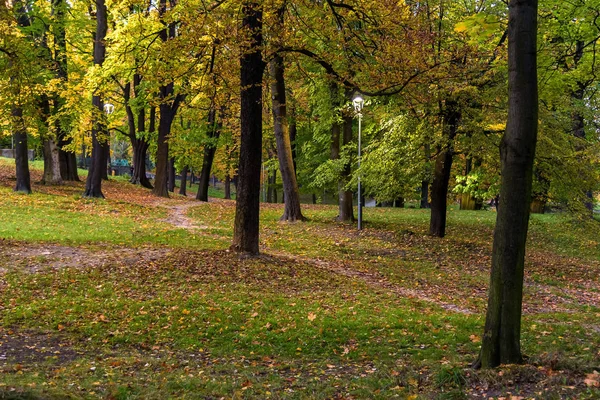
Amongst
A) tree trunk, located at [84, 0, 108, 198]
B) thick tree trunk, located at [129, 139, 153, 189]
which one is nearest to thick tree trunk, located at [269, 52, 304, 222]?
tree trunk, located at [84, 0, 108, 198]

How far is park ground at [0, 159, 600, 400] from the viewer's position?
518 cm

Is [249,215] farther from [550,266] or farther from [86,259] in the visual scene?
[550,266]

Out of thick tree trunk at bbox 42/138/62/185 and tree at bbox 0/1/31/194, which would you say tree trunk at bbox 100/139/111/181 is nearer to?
thick tree trunk at bbox 42/138/62/185

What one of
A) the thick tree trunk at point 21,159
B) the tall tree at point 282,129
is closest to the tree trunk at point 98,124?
the thick tree trunk at point 21,159

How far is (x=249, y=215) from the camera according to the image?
11469 millimetres

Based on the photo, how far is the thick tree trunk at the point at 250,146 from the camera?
35.9ft

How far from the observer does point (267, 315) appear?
828cm

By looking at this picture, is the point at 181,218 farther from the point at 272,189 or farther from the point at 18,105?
the point at 272,189

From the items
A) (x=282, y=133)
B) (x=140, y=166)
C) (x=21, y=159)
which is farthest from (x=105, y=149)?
(x=282, y=133)

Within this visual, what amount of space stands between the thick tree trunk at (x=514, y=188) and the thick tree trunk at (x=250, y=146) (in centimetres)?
650

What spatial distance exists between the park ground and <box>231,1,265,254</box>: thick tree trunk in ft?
2.03

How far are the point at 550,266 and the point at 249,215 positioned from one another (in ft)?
30.7

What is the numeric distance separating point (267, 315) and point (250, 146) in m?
4.23

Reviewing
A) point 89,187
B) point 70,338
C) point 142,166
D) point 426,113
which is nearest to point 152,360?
point 70,338
